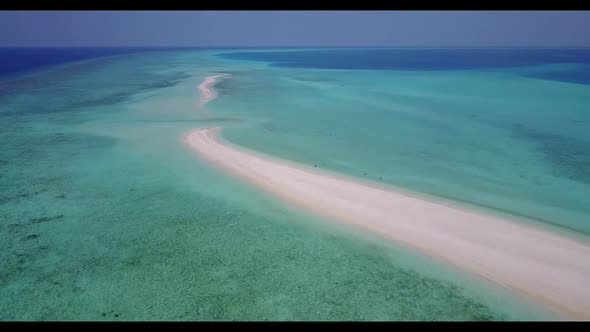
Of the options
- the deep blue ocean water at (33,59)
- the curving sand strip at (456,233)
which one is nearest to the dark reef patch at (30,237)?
the curving sand strip at (456,233)

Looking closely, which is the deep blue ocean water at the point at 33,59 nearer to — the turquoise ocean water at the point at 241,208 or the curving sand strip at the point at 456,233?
the turquoise ocean water at the point at 241,208

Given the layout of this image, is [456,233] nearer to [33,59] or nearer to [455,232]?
[455,232]

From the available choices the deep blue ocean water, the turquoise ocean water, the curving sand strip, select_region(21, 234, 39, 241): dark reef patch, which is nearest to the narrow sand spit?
the curving sand strip

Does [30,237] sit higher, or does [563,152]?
[563,152]

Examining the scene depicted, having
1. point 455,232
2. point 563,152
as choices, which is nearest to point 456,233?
point 455,232

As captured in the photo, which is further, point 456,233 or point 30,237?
point 456,233
